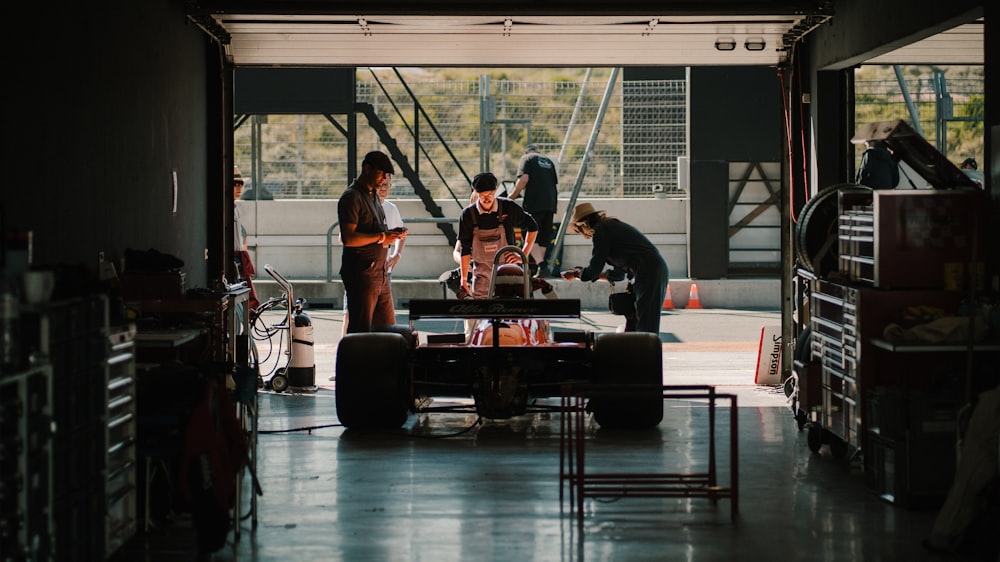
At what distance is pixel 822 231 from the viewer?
938 cm

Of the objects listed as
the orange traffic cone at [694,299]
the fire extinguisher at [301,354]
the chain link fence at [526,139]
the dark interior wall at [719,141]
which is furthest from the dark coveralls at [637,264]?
the chain link fence at [526,139]

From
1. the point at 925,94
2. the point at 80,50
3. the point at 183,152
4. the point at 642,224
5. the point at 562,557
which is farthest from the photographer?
the point at 925,94

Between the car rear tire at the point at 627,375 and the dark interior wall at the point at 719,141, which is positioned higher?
the dark interior wall at the point at 719,141

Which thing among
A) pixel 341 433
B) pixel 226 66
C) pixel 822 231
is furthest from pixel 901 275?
pixel 226 66

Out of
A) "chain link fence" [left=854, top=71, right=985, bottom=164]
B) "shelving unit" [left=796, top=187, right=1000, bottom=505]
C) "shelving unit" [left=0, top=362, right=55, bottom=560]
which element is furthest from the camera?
"chain link fence" [left=854, top=71, right=985, bottom=164]

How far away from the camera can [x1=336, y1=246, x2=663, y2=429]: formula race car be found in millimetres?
9414

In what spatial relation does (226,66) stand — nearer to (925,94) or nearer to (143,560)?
(143,560)

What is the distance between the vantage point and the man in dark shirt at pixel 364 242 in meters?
11.8

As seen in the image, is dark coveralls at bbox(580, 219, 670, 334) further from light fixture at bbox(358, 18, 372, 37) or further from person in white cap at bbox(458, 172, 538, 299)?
light fixture at bbox(358, 18, 372, 37)

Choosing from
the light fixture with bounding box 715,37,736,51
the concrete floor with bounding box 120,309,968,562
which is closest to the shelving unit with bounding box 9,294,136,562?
the concrete floor with bounding box 120,309,968,562

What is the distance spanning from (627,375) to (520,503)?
7.97 ft

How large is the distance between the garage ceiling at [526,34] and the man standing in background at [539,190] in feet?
19.6

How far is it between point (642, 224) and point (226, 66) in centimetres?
1100

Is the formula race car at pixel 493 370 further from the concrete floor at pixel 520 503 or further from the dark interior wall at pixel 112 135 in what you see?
the dark interior wall at pixel 112 135
